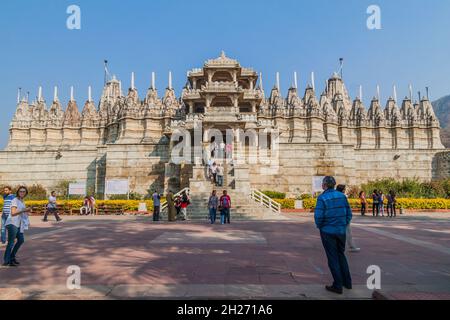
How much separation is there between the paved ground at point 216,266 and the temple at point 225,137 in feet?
42.0

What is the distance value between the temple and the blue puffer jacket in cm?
1769

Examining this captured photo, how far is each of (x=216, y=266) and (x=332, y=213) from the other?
3210 millimetres

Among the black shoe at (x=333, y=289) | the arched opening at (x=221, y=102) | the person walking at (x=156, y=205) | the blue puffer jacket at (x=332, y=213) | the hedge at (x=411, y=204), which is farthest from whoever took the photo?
the arched opening at (x=221, y=102)

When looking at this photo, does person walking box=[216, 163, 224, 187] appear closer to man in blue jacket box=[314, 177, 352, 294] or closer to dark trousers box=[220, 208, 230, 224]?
dark trousers box=[220, 208, 230, 224]

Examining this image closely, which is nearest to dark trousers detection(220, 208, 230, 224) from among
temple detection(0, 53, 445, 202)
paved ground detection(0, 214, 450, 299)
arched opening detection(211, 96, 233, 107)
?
paved ground detection(0, 214, 450, 299)

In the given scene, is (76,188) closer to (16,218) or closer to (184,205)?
(184,205)

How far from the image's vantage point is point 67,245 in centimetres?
1095

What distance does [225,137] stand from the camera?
32875mm

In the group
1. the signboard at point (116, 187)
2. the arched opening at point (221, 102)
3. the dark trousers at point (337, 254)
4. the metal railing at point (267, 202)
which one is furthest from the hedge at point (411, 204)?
the dark trousers at point (337, 254)

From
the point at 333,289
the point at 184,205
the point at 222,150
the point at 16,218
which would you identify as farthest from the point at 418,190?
the point at 16,218

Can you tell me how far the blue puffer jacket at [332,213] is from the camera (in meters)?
5.85

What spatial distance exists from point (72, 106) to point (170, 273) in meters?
52.9

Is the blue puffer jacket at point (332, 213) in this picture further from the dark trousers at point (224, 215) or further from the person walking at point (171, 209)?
the person walking at point (171, 209)
